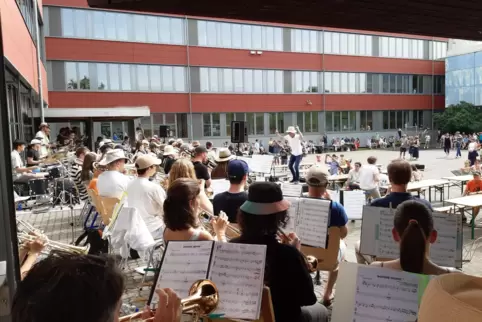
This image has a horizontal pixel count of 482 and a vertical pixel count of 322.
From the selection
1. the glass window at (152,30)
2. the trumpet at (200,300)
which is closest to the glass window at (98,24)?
the glass window at (152,30)

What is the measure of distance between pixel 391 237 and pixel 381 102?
40523 mm

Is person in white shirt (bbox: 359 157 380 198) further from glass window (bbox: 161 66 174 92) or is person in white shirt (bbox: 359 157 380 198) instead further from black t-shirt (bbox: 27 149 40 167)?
glass window (bbox: 161 66 174 92)

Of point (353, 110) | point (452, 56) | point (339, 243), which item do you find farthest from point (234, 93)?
point (339, 243)

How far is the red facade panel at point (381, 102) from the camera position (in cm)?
3962

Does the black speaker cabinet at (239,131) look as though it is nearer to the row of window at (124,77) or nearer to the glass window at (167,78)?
the row of window at (124,77)

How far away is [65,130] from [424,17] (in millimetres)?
18289

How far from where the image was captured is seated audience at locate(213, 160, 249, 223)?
4.99m

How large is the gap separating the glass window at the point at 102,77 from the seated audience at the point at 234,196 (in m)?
27.1

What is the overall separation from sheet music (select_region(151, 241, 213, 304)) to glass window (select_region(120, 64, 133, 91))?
29856 mm

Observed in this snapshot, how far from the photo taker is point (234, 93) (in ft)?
115

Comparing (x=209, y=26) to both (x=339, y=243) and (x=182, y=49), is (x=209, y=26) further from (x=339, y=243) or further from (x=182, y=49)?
(x=339, y=243)

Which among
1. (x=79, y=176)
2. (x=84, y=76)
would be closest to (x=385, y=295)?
(x=79, y=176)

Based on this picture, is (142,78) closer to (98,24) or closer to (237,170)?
(98,24)

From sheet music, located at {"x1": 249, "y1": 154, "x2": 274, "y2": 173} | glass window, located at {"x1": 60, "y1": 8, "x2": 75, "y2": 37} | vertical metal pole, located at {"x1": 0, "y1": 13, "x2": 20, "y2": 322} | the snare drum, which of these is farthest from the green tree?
vertical metal pole, located at {"x1": 0, "y1": 13, "x2": 20, "y2": 322}
